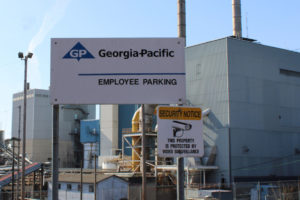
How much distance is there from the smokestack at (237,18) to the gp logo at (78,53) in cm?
4980

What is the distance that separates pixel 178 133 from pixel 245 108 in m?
40.5

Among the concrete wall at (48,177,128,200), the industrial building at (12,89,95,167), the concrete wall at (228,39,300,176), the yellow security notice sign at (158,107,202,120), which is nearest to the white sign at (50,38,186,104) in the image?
the yellow security notice sign at (158,107,202,120)

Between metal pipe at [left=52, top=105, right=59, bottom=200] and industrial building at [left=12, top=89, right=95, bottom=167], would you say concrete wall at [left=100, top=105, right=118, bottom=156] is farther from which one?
metal pipe at [left=52, top=105, right=59, bottom=200]

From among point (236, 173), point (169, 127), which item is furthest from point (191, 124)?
point (236, 173)

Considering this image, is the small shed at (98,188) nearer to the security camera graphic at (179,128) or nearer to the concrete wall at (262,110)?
the concrete wall at (262,110)

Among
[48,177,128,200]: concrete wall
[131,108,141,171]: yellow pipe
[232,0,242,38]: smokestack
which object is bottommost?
[48,177,128,200]: concrete wall

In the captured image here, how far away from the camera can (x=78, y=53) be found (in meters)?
6.34

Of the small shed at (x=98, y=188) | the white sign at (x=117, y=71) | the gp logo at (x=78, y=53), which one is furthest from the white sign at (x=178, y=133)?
the small shed at (x=98, y=188)

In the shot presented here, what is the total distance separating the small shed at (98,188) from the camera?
36.2 m

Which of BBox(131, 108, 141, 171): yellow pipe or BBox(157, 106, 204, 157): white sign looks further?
BBox(131, 108, 141, 171): yellow pipe

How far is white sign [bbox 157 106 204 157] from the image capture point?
595cm

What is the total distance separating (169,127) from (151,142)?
46.5m

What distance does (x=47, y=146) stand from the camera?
266ft

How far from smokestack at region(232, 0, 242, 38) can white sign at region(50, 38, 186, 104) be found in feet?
162
